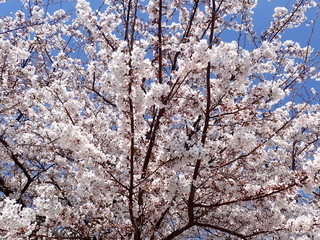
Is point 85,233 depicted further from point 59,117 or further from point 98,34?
point 98,34

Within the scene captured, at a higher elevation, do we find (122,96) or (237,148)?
(237,148)

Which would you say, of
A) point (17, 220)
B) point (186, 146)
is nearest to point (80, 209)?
point (17, 220)

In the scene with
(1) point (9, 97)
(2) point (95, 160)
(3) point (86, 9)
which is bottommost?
(2) point (95, 160)

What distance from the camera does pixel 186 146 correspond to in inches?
171

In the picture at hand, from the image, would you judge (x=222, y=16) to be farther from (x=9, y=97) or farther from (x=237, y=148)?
(x=9, y=97)

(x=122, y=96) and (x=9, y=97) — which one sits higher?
(x=9, y=97)

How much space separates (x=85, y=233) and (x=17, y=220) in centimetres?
169

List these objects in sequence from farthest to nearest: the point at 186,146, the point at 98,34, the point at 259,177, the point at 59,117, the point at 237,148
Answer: the point at 259,177 < the point at 98,34 < the point at 237,148 < the point at 59,117 < the point at 186,146

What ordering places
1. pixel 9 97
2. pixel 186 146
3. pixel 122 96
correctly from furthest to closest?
→ pixel 9 97 < pixel 186 146 < pixel 122 96

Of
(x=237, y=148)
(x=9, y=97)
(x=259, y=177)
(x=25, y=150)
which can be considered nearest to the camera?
(x=237, y=148)

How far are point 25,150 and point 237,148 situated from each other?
503 cm

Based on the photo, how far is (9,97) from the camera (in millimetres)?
7914

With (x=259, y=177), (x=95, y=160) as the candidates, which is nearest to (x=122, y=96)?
(x=95, y=160)

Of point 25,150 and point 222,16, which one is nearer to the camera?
point 25,150
